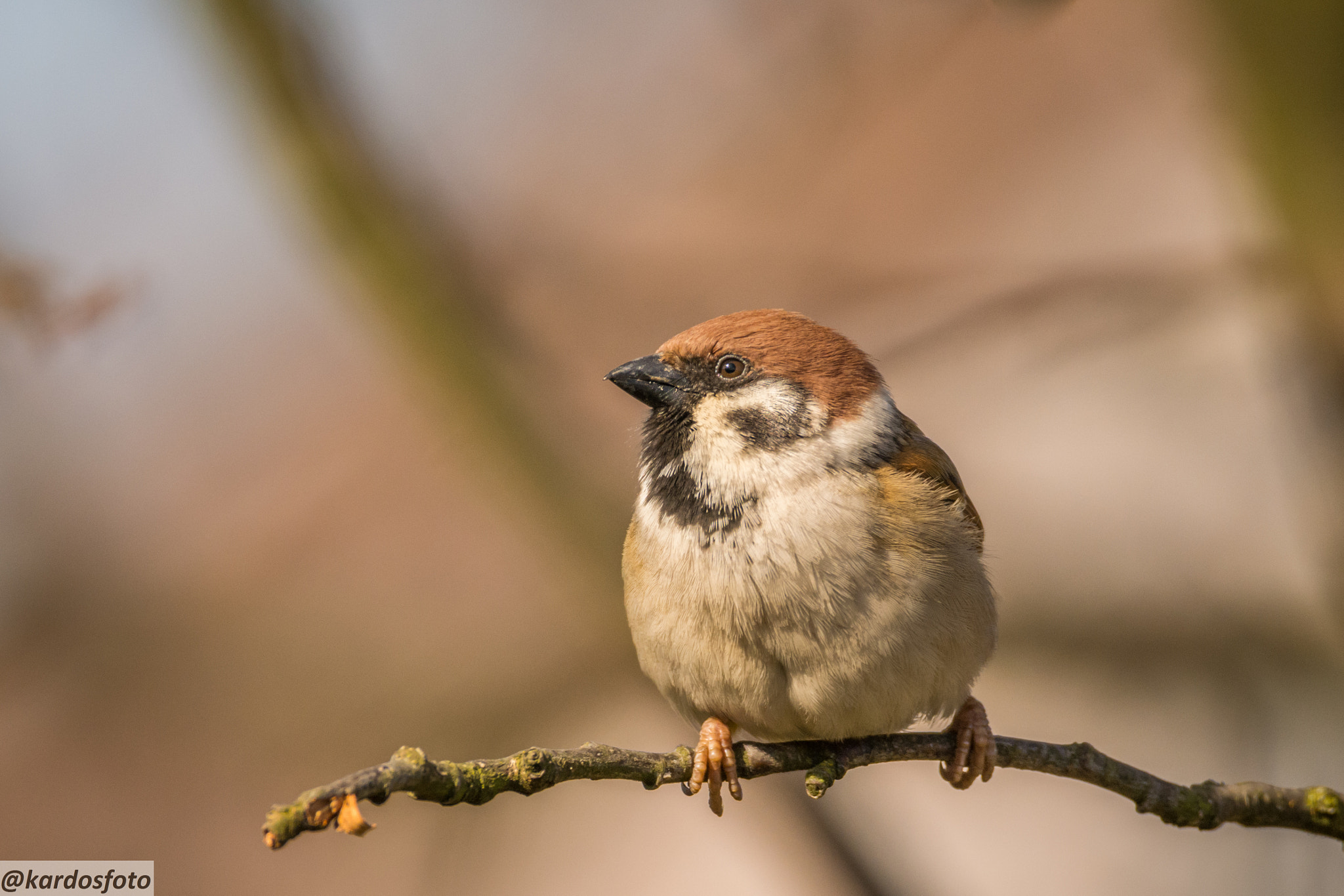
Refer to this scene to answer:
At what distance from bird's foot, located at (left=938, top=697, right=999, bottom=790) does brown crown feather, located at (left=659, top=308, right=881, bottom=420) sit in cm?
89

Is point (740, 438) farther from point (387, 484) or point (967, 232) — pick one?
point (967, 232)

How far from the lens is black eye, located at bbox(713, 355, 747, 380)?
8.79ft

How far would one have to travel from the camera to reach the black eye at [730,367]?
8.79 feet

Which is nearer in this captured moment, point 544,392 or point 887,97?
point 544,392

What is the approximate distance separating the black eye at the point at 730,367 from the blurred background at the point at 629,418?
0.36 m

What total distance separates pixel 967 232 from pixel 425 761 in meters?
6.78

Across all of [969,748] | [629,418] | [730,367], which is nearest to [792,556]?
[730,367]

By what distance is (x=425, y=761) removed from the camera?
4.73ft

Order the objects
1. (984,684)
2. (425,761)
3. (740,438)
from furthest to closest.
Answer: (984,684) < (740,438) < (425,761)

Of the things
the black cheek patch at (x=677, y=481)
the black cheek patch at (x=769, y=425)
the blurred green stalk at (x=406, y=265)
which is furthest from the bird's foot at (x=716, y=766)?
the blurred green stalk at (x=406, y=265)

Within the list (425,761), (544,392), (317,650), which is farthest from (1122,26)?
(425,761)

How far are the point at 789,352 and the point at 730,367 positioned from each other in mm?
162

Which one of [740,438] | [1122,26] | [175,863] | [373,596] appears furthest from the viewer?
[1122,26]

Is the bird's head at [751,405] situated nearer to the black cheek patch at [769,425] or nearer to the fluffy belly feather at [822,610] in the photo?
the black cheek patch at [769,425]
